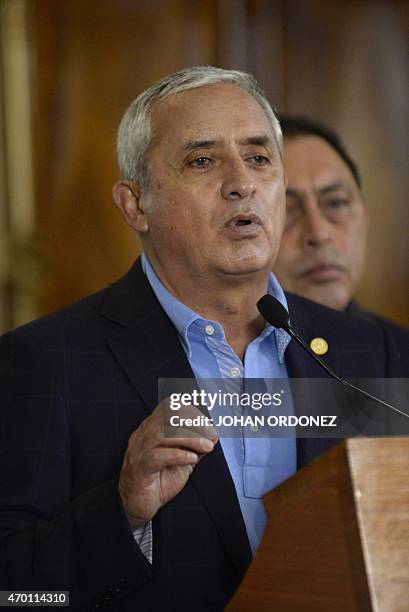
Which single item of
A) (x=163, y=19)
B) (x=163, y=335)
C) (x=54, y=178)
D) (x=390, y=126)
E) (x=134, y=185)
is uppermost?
(x=163, y=19)

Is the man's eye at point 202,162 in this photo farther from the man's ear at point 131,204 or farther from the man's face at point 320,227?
the man's face at point 320,227

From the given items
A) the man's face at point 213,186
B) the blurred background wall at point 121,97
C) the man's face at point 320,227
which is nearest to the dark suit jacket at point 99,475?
the man's face at point 213,186

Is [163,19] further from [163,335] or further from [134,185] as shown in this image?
[163,335]

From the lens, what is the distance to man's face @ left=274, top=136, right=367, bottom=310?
2.52m

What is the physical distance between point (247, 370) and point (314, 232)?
2.99 ft

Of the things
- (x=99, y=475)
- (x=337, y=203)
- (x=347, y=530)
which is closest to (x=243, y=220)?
(x=99, y=475)

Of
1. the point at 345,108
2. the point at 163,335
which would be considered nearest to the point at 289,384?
the point at 163,335

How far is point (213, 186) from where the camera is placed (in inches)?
67.9

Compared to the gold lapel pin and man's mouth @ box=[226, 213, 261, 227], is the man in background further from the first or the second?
man's mouth @ box=[226, 213, 261, 227]

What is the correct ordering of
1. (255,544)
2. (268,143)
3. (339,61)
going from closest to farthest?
(255,544) → (268,143) → (339,61)

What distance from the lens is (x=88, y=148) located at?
3.43 meters

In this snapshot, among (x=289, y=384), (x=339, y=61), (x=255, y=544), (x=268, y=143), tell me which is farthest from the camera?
(x=339, y=61)

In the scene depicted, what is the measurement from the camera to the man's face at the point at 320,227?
252cm

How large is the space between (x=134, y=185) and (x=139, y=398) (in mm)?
447
